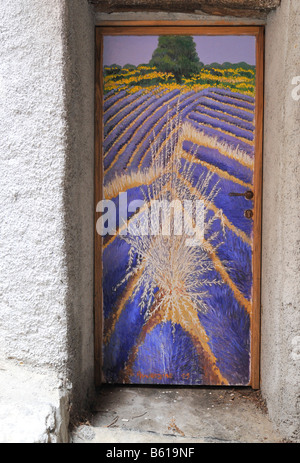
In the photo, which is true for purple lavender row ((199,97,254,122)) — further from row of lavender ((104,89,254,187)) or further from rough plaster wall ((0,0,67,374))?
rough plaster wall ((0,0,67,374))

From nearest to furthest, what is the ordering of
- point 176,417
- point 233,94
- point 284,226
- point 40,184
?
point 40,184 < point 284,226 < point 176,417 < point 233,94

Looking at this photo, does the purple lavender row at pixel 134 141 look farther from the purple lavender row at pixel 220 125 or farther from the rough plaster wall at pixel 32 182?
the rough plaster wall at pixel 32 182

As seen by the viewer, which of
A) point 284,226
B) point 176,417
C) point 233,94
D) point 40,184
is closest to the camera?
point 40,184

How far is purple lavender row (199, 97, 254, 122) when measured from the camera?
2154 mm

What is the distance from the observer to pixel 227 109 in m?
2.16

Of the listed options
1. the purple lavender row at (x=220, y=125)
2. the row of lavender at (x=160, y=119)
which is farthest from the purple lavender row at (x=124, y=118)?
the purple lavender row at (x=220, y=125)

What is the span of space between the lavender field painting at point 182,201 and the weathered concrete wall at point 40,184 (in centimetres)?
44

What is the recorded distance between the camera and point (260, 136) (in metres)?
2.14

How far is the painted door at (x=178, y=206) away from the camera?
2148 millimetres

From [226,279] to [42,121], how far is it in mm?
1351

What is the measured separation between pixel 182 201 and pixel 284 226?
0.63 meters

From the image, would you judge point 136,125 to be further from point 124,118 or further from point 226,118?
point 226,118
